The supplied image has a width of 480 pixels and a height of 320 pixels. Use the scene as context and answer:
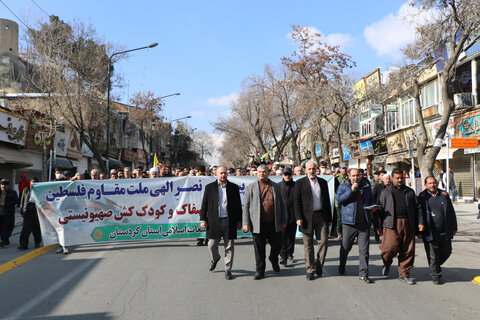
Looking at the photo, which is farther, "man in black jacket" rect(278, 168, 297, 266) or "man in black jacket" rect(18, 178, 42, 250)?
"man in black jacket" rect(18, 178, 42, 250)

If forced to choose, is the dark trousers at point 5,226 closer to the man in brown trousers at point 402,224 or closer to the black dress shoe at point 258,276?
the black dress shoe at point 258,276

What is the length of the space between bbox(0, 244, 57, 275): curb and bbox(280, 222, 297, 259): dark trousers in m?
5.02

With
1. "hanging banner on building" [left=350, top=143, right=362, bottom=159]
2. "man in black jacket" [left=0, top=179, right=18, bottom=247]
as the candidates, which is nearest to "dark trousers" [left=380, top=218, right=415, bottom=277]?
"man in black jacket" [left=0, top=179, right=18, bottom=247]

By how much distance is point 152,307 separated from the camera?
16.9 ft

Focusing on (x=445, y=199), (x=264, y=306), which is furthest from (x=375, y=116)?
(x=264, y=306)

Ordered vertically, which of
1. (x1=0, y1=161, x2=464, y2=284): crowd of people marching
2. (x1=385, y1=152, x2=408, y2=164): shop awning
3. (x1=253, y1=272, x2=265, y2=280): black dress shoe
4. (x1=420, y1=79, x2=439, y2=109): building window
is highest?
(x1=420, y1=79, x2=439, y2=109): building window

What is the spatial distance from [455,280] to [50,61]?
67.9 feet

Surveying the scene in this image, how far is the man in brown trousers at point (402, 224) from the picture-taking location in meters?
6.26

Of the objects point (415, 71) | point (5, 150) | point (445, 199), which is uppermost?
point (415, 71)

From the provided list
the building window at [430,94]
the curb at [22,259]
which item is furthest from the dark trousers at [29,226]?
the building window at [430,94]

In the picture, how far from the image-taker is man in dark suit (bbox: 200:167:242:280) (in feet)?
22.4

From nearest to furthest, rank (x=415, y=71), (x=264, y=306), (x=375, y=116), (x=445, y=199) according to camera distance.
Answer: (x=264, y=306) < (x=445, y=199) < (x=415, y=71) < (x=375, y=116)

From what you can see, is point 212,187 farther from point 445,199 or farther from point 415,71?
point 415,71

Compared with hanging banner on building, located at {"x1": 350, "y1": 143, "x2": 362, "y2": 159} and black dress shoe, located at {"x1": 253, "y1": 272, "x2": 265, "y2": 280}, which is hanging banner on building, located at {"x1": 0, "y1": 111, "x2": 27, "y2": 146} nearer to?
black dress shoe, located at {"x1": 253, "y1": 272, "x2": 265, "y2": 280}
